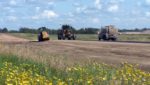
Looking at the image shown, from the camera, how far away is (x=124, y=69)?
12.3 meters

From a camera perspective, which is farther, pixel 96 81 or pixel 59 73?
pixel 59 73

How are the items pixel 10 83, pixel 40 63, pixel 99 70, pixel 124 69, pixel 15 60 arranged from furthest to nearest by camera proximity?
pixel 15 60
pixel 40 63
pixel 99 70
pixel 124 69
pixel 10 83

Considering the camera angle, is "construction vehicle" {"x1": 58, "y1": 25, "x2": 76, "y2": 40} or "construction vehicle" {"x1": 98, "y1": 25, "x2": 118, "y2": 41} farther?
"construction vehicle" {"x1": 58, "y1": 25, "x2": 76, "y2": 40}

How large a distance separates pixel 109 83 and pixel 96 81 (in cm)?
27

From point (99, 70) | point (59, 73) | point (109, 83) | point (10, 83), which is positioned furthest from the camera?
point (59, 73)

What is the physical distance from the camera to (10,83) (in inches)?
412

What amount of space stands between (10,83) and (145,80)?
2.77m

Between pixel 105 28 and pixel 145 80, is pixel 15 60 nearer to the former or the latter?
pixel 145 80

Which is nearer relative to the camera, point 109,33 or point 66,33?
point 109,33

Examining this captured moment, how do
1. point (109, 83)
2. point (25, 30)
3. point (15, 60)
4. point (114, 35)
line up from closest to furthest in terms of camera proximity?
point (109, 83) < point (15, 60) < point (114, 35) < point (25, 30)

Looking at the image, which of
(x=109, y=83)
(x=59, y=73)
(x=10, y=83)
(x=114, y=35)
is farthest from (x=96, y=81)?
(x=114, y=35)

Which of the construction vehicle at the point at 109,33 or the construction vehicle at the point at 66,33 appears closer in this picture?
the construction vehicle at the point at 109,33

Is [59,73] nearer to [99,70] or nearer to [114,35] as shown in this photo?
[99,70]

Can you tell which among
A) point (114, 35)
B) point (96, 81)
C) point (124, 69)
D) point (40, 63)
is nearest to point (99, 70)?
point (124, 69)
